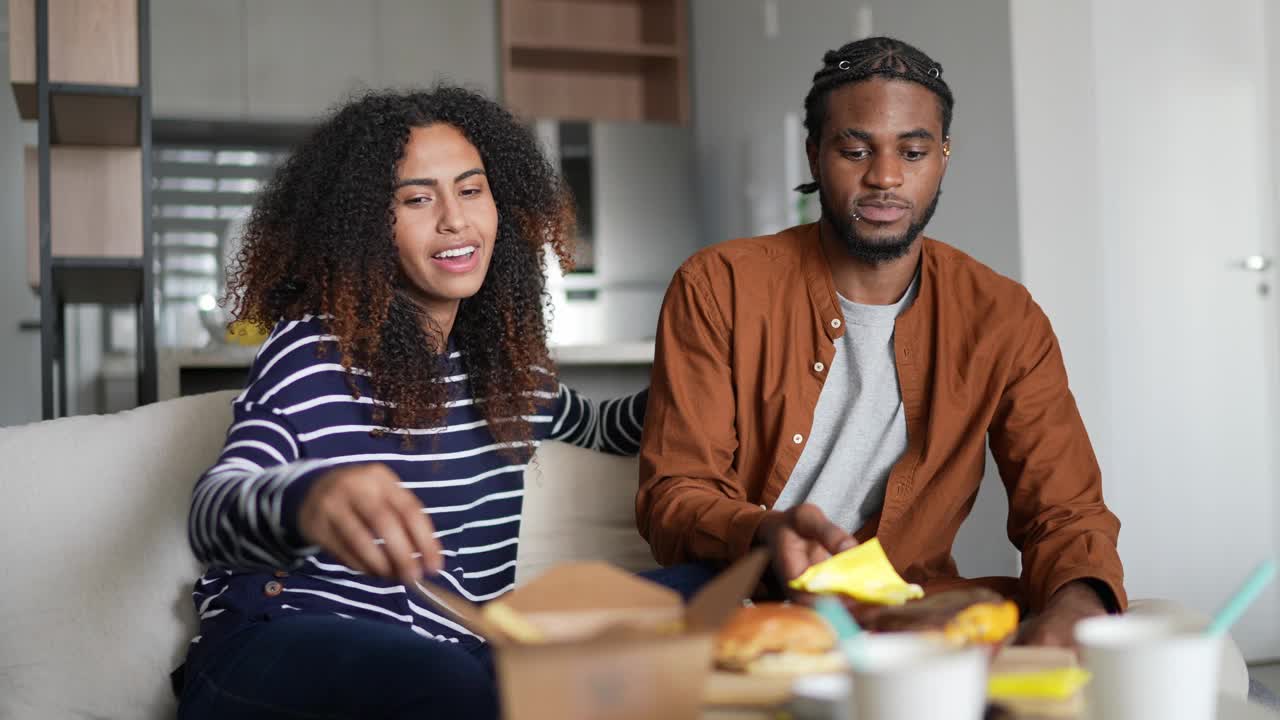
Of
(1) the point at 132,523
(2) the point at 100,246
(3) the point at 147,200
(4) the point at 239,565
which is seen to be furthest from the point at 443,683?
(2) the point at 100,246

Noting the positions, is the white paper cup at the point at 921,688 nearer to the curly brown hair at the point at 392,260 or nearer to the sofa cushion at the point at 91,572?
the curly brown hair at the point at 392,260

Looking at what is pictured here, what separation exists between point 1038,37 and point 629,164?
2526 millimetres

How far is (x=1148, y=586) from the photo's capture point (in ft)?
9.95

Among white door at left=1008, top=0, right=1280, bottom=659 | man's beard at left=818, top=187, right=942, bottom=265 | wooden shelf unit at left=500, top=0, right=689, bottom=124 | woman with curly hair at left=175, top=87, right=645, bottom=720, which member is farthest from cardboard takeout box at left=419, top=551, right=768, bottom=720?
wooden shelf unit at left=500, top=0, right=689, bottom=124

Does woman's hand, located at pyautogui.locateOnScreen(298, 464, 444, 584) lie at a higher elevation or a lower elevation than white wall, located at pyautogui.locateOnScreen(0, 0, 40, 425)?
lower

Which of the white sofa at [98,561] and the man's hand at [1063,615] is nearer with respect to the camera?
the man's hand at [1063,615]

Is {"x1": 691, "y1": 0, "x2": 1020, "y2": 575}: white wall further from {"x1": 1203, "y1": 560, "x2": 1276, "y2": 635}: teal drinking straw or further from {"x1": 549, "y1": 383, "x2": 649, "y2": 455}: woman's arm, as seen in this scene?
{"x1": 1203, "y1": 560, "x2": 1276, "y2": 635}: teal drinking straw

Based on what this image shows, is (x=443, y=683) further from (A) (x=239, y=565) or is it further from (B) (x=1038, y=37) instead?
(B) (x=1038, y=37)

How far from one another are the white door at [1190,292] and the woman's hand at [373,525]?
2294 millimetres

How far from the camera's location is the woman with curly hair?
1.14 metres

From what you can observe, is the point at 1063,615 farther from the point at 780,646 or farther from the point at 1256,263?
the point at 1256,263

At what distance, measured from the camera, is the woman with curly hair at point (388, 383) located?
1.14m

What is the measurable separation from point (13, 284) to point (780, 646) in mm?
5078

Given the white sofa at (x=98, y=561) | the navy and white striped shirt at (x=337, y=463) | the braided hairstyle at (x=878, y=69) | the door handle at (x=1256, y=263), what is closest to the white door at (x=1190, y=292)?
the door handle at (x=1256, y=263)
